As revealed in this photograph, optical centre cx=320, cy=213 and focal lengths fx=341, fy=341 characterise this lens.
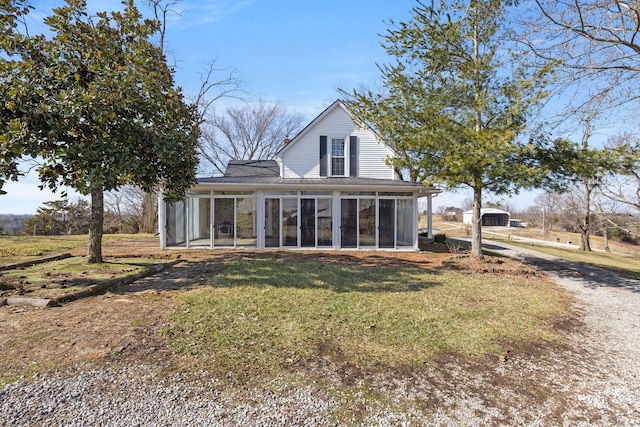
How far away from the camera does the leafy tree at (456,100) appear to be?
31.8ft

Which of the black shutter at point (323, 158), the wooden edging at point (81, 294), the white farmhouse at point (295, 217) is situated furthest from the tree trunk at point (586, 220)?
the wooden edging at point (81, 294)

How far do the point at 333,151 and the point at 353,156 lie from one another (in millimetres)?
978

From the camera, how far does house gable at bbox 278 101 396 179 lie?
52.6ft

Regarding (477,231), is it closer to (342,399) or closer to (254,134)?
(342,399)

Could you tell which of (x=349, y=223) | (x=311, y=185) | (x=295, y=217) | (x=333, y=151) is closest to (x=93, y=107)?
(x=311, y=185)

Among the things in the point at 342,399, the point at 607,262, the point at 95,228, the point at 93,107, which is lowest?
the point at 607,262

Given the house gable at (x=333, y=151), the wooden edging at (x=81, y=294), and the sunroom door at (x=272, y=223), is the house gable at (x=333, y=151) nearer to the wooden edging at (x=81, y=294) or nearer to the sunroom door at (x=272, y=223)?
the sunroom door at (x=272, y=223)

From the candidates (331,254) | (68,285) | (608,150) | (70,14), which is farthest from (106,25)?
(608,150)

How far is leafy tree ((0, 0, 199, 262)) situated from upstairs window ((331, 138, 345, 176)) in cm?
768

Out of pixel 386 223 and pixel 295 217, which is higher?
pixel 295 217

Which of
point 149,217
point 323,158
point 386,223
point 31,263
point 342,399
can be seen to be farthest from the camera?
point 149,217

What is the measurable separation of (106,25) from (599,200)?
29083 mm

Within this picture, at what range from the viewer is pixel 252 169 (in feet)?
58.9

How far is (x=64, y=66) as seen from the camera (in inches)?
286
